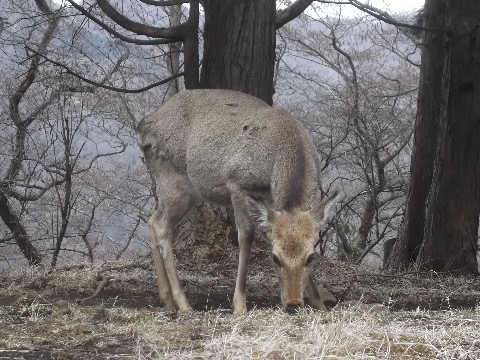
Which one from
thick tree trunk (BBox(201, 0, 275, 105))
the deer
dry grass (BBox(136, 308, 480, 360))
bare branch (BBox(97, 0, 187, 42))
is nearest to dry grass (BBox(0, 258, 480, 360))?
dry grass (BBox(136, 308, 480, 360))

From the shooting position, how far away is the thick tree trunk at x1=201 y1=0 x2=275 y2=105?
9727 mm

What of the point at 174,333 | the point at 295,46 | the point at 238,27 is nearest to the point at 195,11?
the point at 238,27

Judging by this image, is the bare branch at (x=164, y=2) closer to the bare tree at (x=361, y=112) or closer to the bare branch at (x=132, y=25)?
the bare branch at (x=132, y=25)

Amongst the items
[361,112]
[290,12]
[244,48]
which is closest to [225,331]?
[244,48]

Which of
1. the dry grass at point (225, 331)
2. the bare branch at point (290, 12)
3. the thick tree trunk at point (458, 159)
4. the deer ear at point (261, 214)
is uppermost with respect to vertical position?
the bare branch at point (290, 12)

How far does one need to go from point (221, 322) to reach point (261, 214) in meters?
A: 1.20

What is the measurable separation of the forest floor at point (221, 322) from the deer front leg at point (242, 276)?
392 millimetres

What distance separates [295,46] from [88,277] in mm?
20001

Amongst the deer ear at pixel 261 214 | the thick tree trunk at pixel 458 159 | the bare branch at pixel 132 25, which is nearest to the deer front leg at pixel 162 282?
the deer ear at pixel 261 214

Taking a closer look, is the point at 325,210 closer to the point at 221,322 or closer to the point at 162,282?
the point at 221,322

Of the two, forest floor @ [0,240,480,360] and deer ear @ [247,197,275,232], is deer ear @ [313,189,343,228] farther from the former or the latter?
forest floor @ [0,240,480,360]

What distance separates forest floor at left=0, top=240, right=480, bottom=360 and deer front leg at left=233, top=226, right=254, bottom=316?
1.29 feet

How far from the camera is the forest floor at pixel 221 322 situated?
3953mm

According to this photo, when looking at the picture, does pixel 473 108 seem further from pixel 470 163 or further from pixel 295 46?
pixel 295 46
